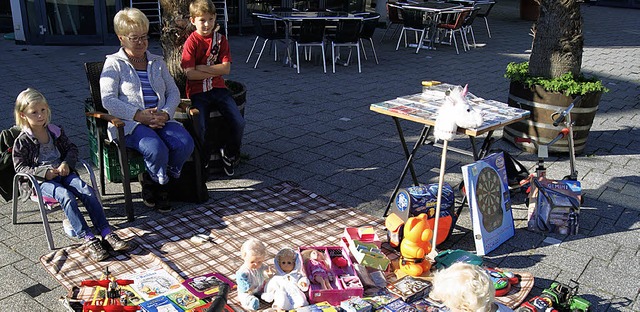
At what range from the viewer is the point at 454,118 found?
148 inches

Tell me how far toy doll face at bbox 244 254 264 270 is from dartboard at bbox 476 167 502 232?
5.07 ft

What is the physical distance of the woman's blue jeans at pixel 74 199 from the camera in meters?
3.77

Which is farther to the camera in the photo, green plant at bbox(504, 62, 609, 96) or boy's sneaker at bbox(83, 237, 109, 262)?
green plant at bbox(504, 62, 609, 96)

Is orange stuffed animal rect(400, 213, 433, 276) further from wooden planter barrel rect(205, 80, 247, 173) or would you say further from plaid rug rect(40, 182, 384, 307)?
wooden planter barrel rect(205, 80, 247, 173)

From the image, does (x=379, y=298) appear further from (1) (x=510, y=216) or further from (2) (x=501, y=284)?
(1) (x=510, y=216)

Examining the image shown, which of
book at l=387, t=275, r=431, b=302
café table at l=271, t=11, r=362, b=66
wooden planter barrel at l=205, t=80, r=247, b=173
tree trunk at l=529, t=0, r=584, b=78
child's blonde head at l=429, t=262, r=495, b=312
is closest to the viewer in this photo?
child's blonde head at l=429, t=262, r=495, b=312

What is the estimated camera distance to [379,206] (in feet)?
15.6

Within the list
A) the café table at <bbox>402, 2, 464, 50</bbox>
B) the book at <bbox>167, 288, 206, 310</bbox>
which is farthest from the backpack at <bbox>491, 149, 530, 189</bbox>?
the café table at <bbox>402, 2, 464, 50</bbox>

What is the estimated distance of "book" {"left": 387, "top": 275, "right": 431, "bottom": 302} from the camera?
3371mm

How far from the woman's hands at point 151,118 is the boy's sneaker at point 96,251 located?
975mm

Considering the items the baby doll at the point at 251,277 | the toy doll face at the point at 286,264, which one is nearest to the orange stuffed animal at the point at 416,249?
the toy doll face at the point at 286,264

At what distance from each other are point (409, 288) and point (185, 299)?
127 cm

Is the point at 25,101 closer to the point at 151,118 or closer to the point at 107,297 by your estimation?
the point at 151,118

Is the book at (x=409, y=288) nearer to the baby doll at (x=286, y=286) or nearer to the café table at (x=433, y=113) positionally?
the baby doll at (x=286, y=286)
